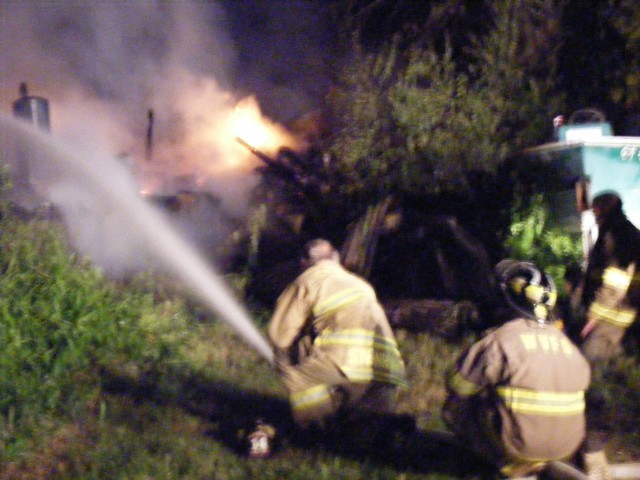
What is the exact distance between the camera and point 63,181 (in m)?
10.3

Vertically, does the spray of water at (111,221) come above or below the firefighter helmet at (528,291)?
above

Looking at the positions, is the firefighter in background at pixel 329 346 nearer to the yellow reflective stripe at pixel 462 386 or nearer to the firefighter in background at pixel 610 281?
the yellow reflective stripe at pixel 462 386

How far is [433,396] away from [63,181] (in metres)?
6.76

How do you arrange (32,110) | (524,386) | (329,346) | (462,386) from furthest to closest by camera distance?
(32,110) → (329,346) → (462,386) → (524,386)

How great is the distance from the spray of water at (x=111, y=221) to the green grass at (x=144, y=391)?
38 centimetres

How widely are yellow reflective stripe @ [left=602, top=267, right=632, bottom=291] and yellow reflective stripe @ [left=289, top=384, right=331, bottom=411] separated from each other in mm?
2235

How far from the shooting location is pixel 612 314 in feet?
17.3

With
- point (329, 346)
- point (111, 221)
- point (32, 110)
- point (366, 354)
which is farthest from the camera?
point (32, 110)

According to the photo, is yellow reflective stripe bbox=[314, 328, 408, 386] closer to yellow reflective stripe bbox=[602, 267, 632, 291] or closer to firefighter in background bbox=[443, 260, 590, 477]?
firefighter in background bbox=[443, 260, 590, 477]

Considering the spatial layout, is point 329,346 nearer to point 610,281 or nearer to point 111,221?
point 610,281

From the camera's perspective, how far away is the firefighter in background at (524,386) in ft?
10.6

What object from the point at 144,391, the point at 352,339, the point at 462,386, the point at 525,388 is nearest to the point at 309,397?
the point at 352,339

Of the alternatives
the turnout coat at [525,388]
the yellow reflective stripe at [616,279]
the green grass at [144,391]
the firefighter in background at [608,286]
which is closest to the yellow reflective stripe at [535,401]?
the turnout coat at [525,388]

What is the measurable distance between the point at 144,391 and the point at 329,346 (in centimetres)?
228
